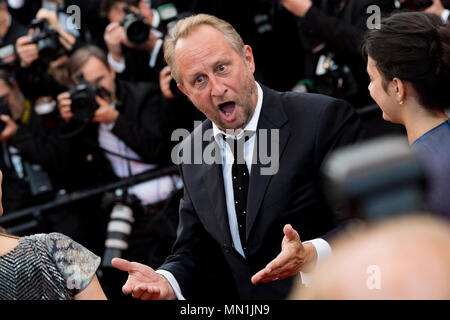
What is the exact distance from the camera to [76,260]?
5.02 ft

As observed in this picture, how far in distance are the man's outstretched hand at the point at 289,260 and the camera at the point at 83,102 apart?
5.73 feet

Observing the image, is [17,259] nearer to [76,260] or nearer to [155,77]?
[76,260]

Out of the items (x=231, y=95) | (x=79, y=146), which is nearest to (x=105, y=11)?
(x=79, y=146)

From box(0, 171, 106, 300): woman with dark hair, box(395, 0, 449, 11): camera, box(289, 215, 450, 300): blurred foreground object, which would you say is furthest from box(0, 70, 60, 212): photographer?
box(289, 215, 450, 300): blurred foreground object

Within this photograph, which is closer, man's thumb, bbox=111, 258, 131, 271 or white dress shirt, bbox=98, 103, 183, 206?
man's thumb, bbox=111, 258, 131, 271

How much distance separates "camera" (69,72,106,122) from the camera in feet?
10.5

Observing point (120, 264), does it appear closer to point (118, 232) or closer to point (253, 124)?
point (253, 124)

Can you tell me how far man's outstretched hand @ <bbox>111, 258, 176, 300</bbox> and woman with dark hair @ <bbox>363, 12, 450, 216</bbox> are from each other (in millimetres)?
878

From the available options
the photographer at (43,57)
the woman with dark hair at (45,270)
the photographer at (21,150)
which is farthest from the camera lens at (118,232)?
the woman with dark hair at (45,270)

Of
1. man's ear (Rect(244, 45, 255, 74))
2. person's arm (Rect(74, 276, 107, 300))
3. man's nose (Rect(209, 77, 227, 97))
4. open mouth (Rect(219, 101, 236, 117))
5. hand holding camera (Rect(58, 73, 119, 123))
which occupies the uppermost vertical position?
man's ear (Rect(244, 45, 255, 74))

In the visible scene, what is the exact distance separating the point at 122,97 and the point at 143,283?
165 centimetres

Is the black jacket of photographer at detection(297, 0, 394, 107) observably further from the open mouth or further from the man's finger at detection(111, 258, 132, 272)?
the man's finger at detection(111, 258, 132, 272)

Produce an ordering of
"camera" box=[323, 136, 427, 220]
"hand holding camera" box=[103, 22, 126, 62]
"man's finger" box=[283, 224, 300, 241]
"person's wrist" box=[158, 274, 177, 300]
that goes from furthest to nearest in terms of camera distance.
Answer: "hand holding camera" box=[103, 22, 126, 62], "person's wrist" box=[158, 274, 177, 300], "man's finger" box=[283, 224, 300, 241], "camera" box=[323, 136, 427, 220]
